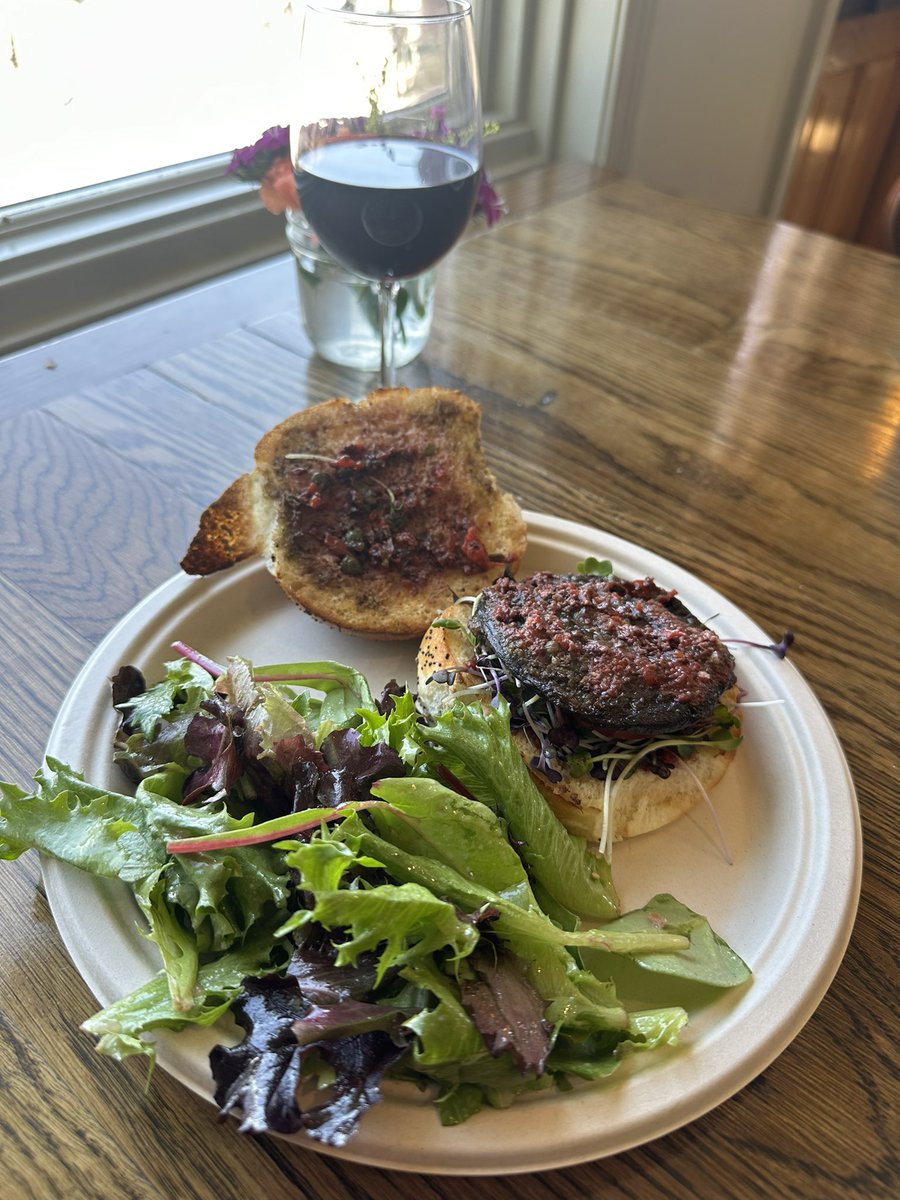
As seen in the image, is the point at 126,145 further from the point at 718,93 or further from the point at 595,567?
the point at 718,93

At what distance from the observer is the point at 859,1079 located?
97 cm

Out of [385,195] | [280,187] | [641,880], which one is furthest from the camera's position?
[280,187]

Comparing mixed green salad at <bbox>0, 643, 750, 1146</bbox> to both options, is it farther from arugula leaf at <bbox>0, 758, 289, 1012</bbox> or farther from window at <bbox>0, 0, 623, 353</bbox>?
window at <bbox>0, 0, 623, 353</bbox>

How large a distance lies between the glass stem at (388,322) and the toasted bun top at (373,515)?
0.23 metres

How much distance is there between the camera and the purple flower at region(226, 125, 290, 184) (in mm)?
1892

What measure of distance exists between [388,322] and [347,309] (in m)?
0.20

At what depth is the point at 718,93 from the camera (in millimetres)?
4352

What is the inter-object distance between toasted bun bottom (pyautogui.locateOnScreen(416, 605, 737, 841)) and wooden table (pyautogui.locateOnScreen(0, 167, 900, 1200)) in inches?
9.5

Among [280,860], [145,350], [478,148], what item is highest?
[478,148]

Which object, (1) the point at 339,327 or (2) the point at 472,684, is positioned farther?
(1) the point at 339,327

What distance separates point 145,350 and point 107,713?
4.04ft

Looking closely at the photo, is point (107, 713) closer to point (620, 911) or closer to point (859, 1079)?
point (620, 911)

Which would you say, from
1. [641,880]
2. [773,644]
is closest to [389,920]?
[641,880]

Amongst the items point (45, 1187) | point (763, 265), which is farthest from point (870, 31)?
point (45, 1187)
